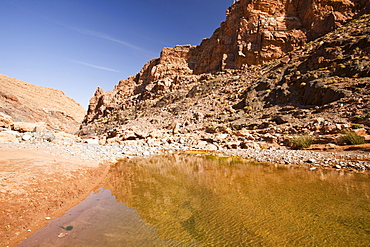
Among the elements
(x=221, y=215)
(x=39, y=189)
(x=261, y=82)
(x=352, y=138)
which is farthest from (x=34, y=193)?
(x=261, y=82)

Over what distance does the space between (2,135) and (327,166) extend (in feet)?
70.4

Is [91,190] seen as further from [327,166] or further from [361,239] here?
[327,166]

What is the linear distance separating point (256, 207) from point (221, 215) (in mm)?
1004

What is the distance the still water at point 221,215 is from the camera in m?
3.22

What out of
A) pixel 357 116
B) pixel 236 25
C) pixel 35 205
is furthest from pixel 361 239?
pixel 236 25

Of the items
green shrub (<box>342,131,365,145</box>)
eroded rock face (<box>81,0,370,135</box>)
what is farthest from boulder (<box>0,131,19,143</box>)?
eroded rock face (<box>81,0,370,135</box>)

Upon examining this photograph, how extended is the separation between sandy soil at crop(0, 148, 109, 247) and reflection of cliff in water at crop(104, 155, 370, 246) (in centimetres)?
111

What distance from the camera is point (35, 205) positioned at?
4273 millimetres

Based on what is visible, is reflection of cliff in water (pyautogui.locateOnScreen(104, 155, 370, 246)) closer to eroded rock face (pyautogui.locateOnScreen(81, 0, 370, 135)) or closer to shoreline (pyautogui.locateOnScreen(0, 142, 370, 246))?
shoreline (pyautogui.locateOnScreen(0, 142, 370, 246))

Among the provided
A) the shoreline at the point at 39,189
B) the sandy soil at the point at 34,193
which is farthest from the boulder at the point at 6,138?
the shoreline at the point at 39,189

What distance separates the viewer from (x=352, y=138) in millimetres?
11984

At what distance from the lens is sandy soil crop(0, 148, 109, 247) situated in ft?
11.5

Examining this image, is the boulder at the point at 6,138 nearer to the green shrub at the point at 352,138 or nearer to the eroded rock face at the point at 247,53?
the green shrub at the point at 352,138

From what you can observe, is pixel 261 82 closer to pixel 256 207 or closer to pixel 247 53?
pixel 247 53
